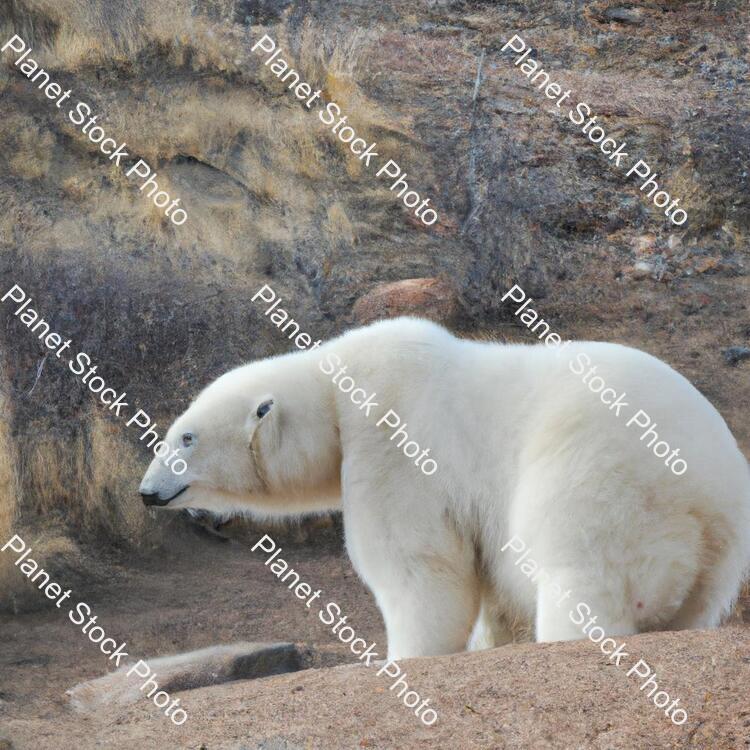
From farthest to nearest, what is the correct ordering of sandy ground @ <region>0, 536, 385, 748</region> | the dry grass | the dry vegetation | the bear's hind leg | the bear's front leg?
1. the dry grass
2. the dry vegetation
3. sandy ground @ <region>0, 536, 385, 748</region>
4. the bear's front leg
5. the bear's hind leg

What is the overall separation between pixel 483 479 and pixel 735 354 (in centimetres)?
586

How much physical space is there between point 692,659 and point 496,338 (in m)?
6.51

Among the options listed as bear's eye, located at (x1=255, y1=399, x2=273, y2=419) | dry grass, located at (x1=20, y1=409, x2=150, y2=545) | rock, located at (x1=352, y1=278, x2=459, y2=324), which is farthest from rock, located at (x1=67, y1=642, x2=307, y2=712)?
rock, located at (x1=352, y1=278, x2=459, y2=324)

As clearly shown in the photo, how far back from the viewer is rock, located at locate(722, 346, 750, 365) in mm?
11016

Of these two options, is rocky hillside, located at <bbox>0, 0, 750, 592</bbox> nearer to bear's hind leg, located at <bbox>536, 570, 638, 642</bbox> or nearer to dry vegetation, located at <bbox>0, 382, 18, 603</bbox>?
dry vegetation, located at <bbox>0, 382, 18, 603</bbox>

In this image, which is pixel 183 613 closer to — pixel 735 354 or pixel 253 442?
pixel 253 442

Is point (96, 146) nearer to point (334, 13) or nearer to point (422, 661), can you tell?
point (334, 13)

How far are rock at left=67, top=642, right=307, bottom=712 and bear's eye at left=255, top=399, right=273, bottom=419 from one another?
1.41 metres

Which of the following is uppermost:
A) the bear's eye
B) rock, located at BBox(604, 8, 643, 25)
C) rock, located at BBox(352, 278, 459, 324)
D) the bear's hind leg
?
A: rock, located at BBox(604, 8, 643, 25)

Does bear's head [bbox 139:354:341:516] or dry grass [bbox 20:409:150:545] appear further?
dry grass [bbox 20:409:150:545]

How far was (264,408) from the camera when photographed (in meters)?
6.34

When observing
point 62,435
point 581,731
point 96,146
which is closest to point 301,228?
point 96,146

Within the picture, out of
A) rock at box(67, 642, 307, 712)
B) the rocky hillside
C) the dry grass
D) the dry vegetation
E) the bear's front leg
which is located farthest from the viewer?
the rocky hillside

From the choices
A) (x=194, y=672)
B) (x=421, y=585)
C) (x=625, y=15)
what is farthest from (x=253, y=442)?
(x=625, y=15)
